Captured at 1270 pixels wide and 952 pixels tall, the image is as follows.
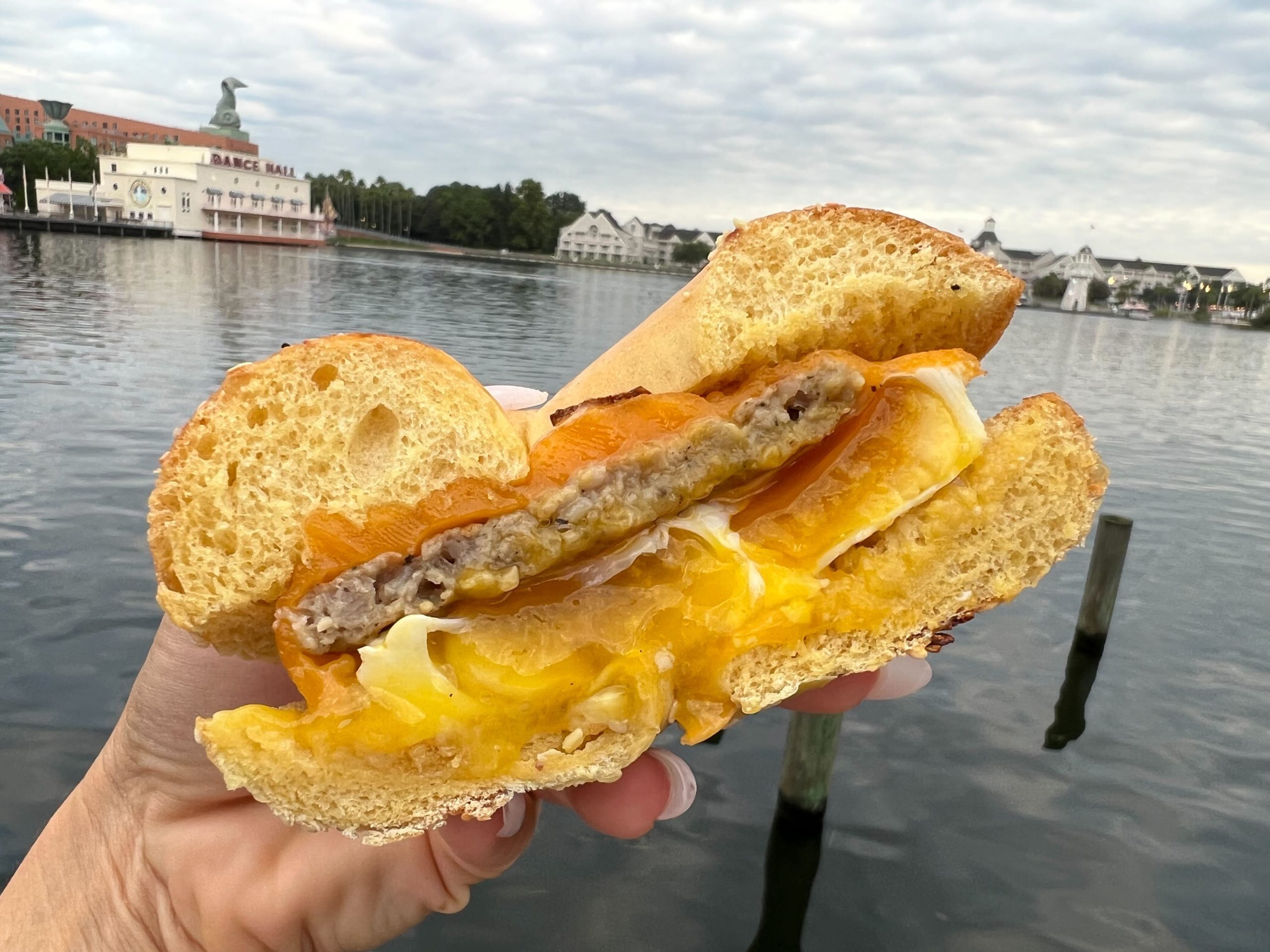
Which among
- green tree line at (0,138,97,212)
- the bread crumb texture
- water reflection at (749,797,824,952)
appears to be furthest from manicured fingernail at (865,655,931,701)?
green tree line at (0,138,97,212)

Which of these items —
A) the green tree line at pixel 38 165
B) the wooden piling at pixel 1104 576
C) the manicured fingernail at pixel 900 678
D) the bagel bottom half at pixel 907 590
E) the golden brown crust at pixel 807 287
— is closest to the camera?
the bagel bottom half at pixel 907 590

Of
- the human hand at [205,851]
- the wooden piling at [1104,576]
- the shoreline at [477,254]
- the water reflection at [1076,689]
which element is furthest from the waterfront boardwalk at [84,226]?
the human hand at [205,851]

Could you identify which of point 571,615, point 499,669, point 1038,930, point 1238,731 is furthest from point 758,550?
point 1238,731

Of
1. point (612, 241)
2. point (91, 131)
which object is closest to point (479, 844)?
point (612, 241)

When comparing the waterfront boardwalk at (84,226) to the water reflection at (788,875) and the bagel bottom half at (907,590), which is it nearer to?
the water reflection at (788,875)

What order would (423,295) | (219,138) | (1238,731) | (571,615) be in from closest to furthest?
(571,615), (1238,731), (423,295), (219,138)

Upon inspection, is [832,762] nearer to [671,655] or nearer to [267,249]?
[671,655]
